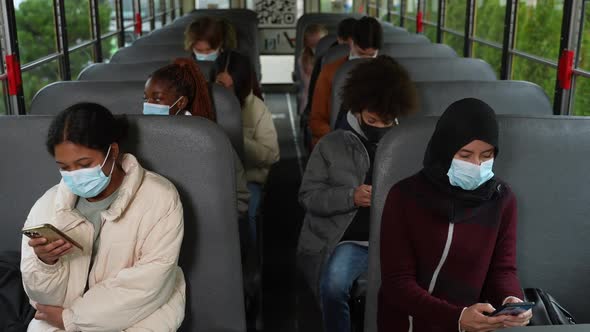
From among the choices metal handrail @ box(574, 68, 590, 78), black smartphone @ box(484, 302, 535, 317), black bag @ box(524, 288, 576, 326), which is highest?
metal handrail @ box(574, 68, 590, 78)

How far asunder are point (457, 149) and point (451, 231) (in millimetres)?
228

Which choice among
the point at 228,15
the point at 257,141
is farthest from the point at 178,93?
Result: the point at 228,15

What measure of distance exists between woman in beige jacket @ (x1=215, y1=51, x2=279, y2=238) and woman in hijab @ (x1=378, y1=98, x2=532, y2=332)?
1.53m

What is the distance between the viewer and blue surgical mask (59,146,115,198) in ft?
6.38

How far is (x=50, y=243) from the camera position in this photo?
1852mm

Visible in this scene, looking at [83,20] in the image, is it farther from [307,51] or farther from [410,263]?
[410,263]

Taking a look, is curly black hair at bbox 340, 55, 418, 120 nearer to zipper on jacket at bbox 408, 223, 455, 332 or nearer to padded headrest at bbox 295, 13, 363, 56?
zipper on jacket at bbox 408, 223, 455, 332

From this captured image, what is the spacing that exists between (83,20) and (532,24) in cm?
357

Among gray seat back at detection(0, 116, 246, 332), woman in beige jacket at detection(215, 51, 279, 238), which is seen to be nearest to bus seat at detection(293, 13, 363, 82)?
woman in beige jacket at detection(215, 51, 279, 238)

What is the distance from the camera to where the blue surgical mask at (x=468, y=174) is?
199cm

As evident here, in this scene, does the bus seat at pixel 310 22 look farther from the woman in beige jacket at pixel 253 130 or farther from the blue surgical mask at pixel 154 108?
the blue surgical mask at pixel 154 108

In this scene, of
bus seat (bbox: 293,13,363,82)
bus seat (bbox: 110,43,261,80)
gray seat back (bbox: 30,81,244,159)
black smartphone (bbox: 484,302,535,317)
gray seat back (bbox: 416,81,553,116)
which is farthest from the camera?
bus seat (bbox: 293,13,363,82)

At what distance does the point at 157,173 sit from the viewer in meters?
2.25

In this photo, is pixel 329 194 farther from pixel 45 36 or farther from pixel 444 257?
pixel 45 36
